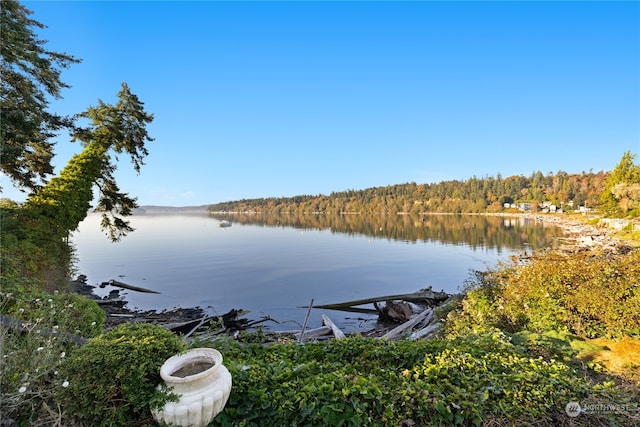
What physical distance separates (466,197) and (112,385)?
155597 millimetres

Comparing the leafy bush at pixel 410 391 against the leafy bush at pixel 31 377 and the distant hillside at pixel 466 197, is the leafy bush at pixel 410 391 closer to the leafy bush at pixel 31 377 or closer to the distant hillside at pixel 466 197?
the leafy bush at pixel 31 377

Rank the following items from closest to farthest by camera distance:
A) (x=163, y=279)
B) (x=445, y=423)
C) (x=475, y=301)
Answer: (x=445, y=423)
(x=475, y=301)
(x=163, y=279)

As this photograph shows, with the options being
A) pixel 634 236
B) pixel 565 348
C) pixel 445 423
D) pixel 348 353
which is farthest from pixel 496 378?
pixel 634 236

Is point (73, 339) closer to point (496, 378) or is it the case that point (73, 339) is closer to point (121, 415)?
point (121, 415)

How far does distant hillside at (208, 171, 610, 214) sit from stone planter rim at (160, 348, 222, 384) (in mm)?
123234

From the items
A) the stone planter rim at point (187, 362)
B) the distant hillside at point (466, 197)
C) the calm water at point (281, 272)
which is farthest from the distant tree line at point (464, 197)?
the stone planter rim at point (187, 362)

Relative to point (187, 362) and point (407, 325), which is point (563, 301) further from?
point (187, 362)

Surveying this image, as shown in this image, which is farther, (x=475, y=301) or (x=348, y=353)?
(x=475, y=301)

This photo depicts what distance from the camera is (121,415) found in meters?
3.16

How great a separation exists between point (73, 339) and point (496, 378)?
6055 millimetres

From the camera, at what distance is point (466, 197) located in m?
143

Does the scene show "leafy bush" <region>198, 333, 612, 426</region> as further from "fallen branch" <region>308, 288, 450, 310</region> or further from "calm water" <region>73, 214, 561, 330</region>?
"fallen branch" <region>308, 288, 450, 310</region>

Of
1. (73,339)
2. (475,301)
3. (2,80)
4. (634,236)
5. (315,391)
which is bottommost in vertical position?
(634,236)

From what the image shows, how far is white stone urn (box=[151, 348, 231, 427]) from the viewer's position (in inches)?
124
